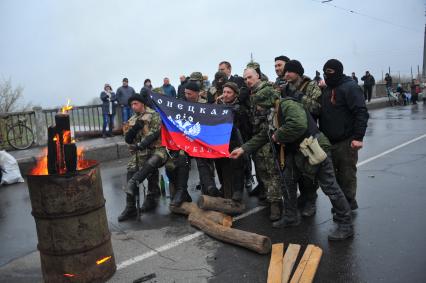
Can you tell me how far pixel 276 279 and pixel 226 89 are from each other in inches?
122

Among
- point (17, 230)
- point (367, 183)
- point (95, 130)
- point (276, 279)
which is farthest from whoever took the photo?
point (95, 130)

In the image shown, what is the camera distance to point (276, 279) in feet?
12.4

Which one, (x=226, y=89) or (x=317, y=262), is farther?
(x=226, y=89)

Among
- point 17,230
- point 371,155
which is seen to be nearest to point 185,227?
point 17,230

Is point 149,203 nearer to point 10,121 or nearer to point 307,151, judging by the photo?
point 307,151

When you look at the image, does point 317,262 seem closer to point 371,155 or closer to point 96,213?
point 96,213

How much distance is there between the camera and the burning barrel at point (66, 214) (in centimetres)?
383

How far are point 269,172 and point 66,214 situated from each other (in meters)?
2.85

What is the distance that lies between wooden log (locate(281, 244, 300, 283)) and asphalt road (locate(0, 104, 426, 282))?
22 cm

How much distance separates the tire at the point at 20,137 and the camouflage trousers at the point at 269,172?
906 centimetres

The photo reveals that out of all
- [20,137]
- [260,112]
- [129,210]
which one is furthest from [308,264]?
[20,137]

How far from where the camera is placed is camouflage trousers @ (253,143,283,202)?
5.61 m

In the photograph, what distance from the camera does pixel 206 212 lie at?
18.2 feet

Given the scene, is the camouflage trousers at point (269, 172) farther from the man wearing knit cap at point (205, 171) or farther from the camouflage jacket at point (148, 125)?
the camouflage jacket at point (148, 125)
